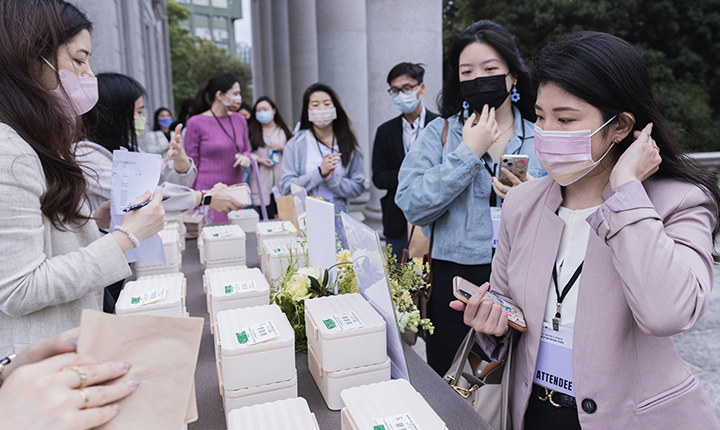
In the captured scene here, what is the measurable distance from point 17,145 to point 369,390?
1196 mm

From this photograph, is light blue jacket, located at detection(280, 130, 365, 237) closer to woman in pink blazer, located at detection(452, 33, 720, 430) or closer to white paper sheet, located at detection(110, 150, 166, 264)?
white paper sheet, located at detection(110, 150, 166, 264)

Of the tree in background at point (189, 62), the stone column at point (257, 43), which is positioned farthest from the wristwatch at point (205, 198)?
the tree in background at point (189, 62)

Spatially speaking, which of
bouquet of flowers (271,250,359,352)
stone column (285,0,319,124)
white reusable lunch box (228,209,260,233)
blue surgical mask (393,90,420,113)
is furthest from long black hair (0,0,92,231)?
stone column (285,0,319,124)

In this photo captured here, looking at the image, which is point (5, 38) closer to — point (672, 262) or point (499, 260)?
point (499, 260)

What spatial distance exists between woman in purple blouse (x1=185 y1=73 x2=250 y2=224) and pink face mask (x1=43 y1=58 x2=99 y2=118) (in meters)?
3.09

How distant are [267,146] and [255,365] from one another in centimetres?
539

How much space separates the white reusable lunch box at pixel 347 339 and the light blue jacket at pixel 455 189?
3.23ft

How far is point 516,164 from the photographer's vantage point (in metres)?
2.20

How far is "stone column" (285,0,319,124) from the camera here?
11.6 m

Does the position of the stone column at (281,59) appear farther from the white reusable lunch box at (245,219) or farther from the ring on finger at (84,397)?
the ring on finger at (84,397)

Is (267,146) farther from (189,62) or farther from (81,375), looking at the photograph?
(189,62)

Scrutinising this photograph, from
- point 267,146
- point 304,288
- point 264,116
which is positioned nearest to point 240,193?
point 304,288

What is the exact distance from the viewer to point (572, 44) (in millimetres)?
1507

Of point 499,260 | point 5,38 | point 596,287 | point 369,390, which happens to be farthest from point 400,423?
point 5,38
